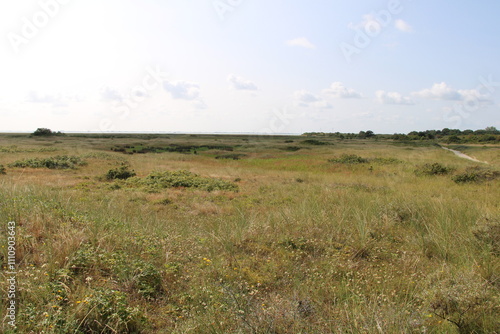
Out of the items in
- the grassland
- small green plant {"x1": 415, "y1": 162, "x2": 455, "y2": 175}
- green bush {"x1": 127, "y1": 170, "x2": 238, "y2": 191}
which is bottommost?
green bush {"x1": 127, "y1": 170, "x2": 238, "y2": 191}

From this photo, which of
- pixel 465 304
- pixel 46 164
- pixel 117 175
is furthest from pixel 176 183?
pixel 465 304

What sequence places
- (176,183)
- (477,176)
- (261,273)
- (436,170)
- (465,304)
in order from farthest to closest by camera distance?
(436,170) < (477,176) < (176,183) < (261,273) < (465,304)

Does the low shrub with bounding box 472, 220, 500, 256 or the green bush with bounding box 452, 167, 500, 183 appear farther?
the green bush with bounding box 452, 167, 500, 183

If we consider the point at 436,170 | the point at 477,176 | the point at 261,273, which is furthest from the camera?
the point at 436,170

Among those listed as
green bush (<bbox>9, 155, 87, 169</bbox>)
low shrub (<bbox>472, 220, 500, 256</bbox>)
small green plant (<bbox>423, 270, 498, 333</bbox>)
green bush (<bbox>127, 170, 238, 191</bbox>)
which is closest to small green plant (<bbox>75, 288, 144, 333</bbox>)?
small green plant (<bbox>423, 270, 498, 333</bbox>)

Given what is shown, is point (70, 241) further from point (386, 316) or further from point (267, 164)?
point (267, 164)

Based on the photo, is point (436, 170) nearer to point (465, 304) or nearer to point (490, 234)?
point (490, 234)

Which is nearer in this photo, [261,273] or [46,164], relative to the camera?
[261,273]

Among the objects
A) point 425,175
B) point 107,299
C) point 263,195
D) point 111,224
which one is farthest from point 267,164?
point 107,299

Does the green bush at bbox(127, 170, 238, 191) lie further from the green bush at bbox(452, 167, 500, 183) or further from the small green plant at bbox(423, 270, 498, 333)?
the green bush at bbox(452, 167, 500, 183)

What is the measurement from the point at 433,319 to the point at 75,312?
13.2 ft

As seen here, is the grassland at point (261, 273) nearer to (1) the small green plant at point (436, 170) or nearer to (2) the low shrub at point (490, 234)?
(2) the low shrub at point (490, 234)

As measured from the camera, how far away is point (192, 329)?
3141 mm

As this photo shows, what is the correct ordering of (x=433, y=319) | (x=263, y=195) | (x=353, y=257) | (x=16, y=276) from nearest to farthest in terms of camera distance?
(x=433, y=319) < (x=16, y=276) < (x=353, y=257) < (x=263, y=195)
